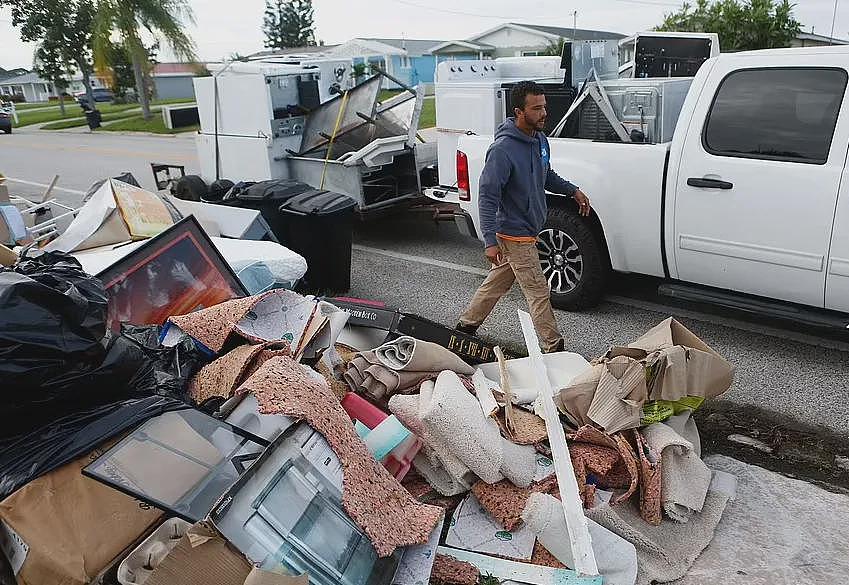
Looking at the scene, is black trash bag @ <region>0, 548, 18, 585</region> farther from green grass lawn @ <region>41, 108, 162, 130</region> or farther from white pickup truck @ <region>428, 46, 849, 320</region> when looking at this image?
green grass lawn @ <region>41, 108, 162, 130</region>

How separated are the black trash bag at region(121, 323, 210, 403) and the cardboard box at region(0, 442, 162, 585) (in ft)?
1.91

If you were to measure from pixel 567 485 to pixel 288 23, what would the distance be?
8072 cm

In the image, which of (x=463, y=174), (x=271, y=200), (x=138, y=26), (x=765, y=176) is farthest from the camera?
(x=138, y=26)

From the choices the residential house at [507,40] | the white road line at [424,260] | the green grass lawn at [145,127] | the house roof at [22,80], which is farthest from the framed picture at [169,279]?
the house roof at [22,80]

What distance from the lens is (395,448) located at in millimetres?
3145

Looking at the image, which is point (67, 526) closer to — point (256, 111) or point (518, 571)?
point (518, 571)

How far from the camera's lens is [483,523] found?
308 centimetres

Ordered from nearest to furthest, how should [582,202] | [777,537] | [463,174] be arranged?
[777,537]
[582,202]
[463,174]

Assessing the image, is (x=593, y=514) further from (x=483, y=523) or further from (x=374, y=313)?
(x=374, y=313)

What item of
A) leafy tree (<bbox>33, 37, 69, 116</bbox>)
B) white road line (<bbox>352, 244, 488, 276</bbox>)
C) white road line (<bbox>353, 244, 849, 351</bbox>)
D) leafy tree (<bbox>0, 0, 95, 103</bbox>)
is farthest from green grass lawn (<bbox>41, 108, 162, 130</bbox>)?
white road line (<bbox>353, 244, 849, 351</bbox>)

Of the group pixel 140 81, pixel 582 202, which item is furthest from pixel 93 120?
pixel 582 202

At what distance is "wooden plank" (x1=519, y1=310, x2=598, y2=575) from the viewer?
266 cm

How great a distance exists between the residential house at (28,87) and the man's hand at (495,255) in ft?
299

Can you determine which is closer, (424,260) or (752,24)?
(424,260)
